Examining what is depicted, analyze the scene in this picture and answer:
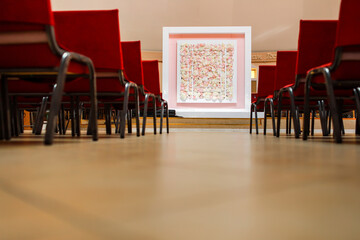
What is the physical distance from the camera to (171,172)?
489 millimetres

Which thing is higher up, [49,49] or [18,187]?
[49,49]

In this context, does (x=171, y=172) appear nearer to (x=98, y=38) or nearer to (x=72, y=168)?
(x=72, y=168)

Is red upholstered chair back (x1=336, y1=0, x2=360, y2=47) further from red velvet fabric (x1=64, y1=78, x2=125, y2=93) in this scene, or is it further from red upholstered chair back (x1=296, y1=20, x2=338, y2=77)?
red velvet fabric (x1=64, y1=78, x2=125, y2=93)

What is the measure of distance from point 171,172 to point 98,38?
1.30m

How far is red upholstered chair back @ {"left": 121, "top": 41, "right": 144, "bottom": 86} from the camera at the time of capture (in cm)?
223

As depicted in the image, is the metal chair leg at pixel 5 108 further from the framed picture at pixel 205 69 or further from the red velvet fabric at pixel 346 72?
the framed picture at pixel 205 69

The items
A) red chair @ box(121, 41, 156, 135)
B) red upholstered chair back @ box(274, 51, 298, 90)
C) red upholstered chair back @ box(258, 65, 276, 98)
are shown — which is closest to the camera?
red chair @ box(121, 41, 156, 135)

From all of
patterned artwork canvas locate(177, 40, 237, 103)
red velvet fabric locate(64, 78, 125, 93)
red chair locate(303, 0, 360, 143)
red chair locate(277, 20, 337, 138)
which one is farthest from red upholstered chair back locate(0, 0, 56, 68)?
patterned artwork canvas locate(177, 40, 237, 103)

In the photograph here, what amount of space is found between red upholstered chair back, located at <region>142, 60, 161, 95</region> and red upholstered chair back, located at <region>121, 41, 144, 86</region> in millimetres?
782

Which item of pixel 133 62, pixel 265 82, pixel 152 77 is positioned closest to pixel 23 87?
pixel 133 62

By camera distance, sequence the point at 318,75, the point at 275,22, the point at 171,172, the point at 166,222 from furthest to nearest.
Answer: the point at 275,22, the point at 318,75, the point at 171,172, the point at 166,222

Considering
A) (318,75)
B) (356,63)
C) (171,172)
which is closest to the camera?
(171,172)

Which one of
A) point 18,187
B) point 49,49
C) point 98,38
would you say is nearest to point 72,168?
point 18,187

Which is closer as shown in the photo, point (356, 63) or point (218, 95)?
point (356, 63)
